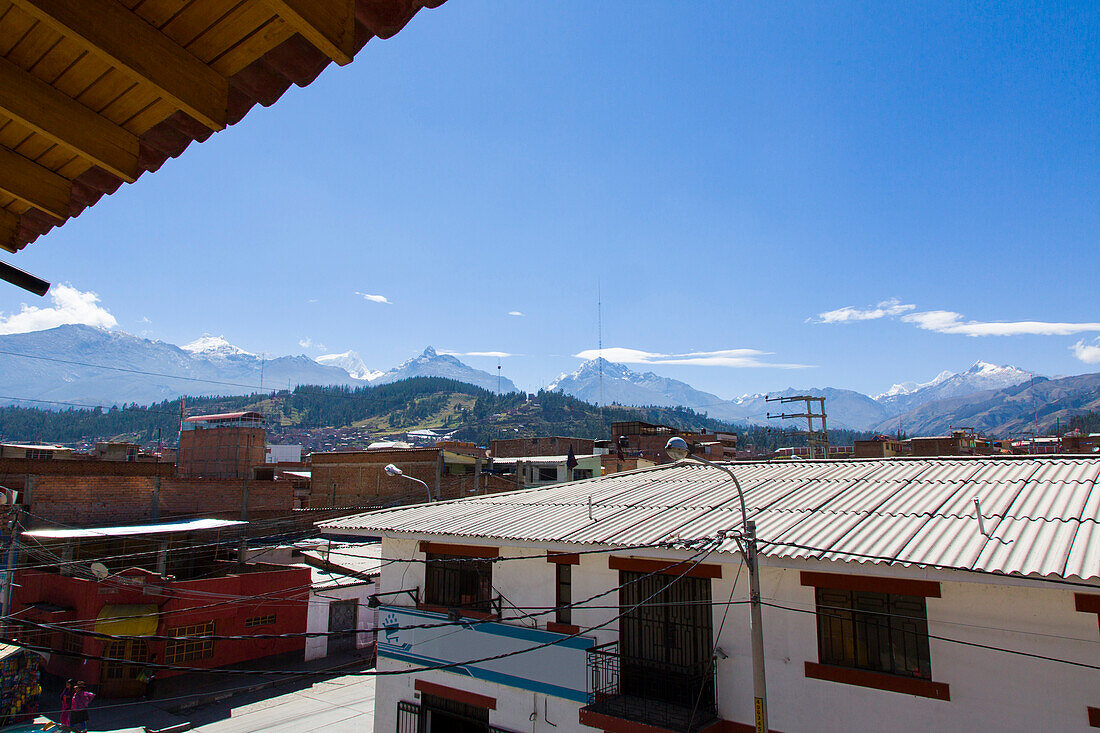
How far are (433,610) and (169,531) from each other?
2019cm


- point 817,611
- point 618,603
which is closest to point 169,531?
Answer: point 618,603

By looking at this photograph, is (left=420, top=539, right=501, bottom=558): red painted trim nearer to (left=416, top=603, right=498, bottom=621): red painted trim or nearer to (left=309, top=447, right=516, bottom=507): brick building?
(left=416, top=603, right=498, bottom=621): red painted trim

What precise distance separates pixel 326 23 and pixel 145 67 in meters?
0.76

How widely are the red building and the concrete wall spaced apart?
20.5m

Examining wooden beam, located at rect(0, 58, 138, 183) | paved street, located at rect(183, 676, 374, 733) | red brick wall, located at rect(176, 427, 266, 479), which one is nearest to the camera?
wooden beam, located at rect(0, 58, 138, 183)

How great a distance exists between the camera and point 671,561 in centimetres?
1261

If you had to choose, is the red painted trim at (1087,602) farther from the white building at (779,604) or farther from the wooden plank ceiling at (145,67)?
the wooden plank ceiling at (145,67)

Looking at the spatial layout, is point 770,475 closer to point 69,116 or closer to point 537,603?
point 537,603

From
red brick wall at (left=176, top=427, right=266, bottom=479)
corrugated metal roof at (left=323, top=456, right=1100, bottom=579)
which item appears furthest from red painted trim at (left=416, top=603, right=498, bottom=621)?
red brick wall at (left=176, top=427, right=266, bottom=479)

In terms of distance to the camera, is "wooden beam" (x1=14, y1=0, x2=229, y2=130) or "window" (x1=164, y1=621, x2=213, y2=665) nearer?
"wooden beam" (x1=14, y1=0, x2=229, y2=130)

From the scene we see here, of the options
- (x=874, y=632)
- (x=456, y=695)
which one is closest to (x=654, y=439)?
(x=456, y=695)

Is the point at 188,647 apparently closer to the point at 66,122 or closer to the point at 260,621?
the point at 260,621

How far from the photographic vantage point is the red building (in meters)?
28.0

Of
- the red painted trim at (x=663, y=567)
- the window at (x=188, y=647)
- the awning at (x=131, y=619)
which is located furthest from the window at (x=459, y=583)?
the awning at (x=131, y=619)
